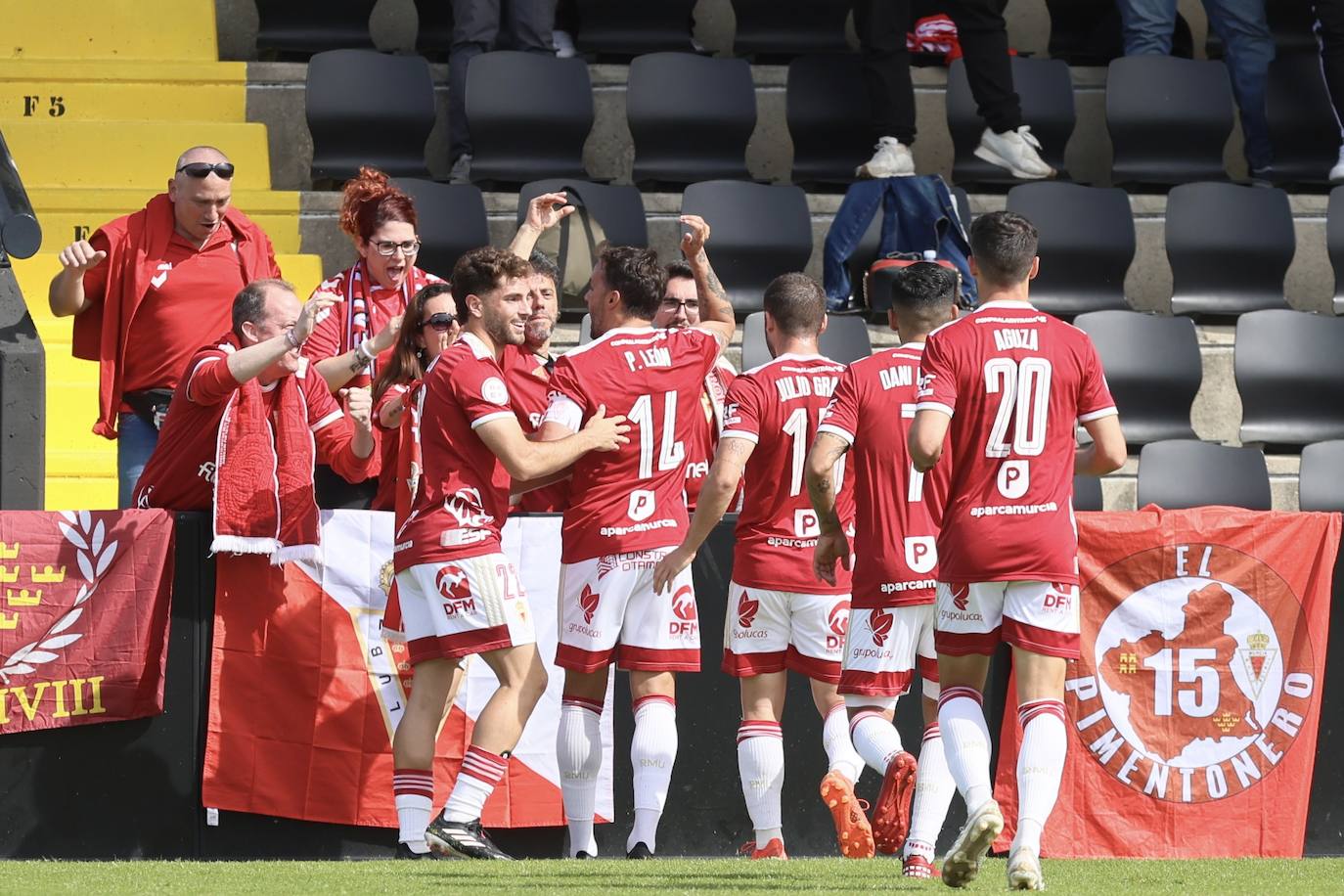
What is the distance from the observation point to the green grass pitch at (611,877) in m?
5.20

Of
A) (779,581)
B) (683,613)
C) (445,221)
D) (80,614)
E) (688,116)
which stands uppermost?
(688,116)

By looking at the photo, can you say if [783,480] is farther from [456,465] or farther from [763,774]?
[456,465]

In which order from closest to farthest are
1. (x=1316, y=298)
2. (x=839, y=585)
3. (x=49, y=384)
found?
(x=839, y=585) → (x=49, y=384) → (x=1316, y=298)

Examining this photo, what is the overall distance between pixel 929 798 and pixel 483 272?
2.25m

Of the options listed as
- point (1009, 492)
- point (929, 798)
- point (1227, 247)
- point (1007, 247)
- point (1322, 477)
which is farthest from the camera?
point (1227, 247)

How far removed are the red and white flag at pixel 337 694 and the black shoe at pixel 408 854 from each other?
179 mm

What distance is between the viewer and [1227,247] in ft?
36.0

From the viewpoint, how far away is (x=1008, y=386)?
212 inches

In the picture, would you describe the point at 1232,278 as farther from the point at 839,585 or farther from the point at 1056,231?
the point at 839,585

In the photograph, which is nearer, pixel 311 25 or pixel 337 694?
pixel 337 694

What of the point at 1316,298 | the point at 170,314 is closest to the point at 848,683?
the point at 170,314

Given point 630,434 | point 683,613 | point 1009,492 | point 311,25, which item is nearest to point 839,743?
point 683,613

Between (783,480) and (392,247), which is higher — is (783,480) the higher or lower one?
the lower one

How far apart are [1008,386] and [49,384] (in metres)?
5.63
